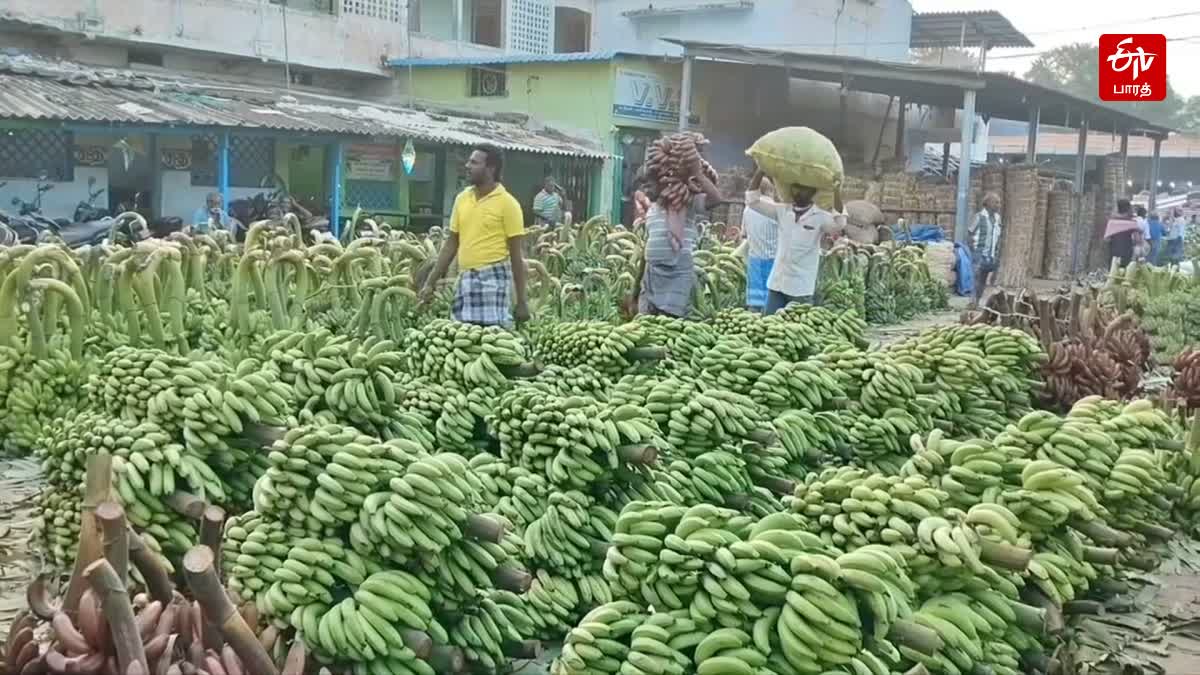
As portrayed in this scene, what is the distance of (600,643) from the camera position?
240cm

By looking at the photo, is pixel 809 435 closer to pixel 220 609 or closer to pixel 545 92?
pixel 220 609

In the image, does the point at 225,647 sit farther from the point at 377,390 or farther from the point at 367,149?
the point at 367,149

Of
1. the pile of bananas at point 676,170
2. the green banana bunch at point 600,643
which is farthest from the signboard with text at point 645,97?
the green banana bunch at point 600,643

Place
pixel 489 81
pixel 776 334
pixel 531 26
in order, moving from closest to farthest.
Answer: pixel 776 334 → pixel 489 81 → pixel 531 26

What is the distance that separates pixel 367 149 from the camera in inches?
719

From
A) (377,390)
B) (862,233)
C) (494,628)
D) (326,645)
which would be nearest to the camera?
(326,645)

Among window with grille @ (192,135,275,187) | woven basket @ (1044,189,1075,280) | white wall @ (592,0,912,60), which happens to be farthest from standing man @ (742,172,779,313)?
white wall @ (592,0,912,60)

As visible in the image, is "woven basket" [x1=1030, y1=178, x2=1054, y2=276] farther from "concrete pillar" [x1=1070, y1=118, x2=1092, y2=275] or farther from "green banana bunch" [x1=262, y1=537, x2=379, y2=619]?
"green banana bunch" [x1=262, y1=537, x2=379, y2=619]

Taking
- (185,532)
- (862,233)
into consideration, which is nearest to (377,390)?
(185,532)

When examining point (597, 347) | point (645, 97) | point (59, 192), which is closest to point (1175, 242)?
point (645, 97)

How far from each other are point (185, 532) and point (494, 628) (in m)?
0.98

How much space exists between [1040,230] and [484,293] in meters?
14.9

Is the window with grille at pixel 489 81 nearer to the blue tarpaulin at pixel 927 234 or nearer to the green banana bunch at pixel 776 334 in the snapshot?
the blue tarpaulin at pixel 927 234

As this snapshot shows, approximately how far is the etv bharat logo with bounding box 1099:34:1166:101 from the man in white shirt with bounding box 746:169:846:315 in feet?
34.2
